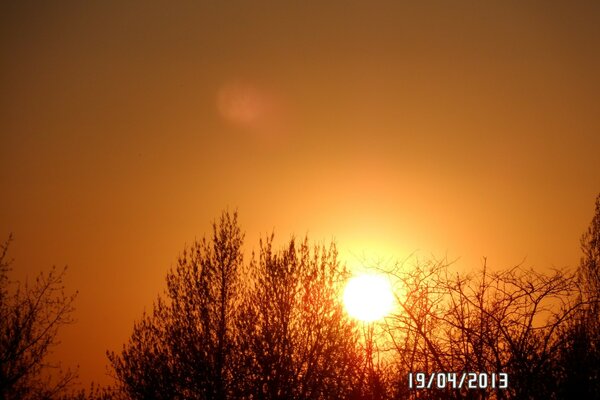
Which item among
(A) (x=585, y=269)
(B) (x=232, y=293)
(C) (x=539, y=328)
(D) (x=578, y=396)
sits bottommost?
(D) (x=578, y=396)

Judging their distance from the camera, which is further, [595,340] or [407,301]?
[595,340]

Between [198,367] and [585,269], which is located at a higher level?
[585,269]

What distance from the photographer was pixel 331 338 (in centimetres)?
2409

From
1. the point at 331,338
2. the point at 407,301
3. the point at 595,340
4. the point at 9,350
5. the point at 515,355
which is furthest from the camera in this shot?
the point at 331,338

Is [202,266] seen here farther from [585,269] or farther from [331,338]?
[585,269]

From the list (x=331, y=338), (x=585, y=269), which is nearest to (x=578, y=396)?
(x=331, y=338)

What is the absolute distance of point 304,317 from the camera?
24.4 metres

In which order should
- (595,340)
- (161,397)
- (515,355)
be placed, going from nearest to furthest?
1. (515,355)
2. (595,340)
3. (161,397)

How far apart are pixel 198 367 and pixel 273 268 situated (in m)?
4.50

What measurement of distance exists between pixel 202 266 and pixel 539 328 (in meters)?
18.3

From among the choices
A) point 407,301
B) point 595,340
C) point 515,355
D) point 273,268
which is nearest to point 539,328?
point 515,355
